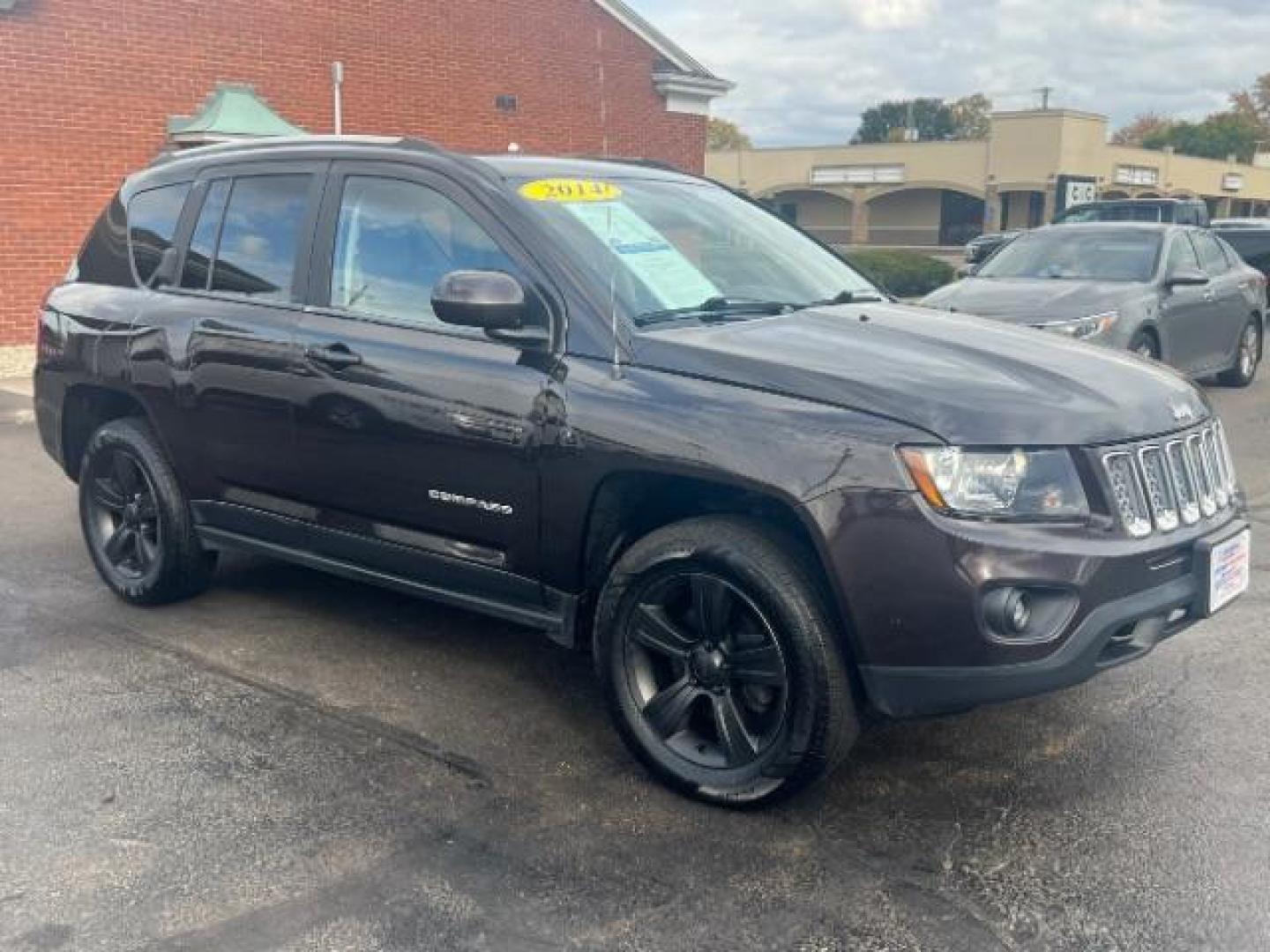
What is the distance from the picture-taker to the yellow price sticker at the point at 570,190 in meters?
4.11

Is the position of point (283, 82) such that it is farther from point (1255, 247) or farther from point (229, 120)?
point (1255, 247)

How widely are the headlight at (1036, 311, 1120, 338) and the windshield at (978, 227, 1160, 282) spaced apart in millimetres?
907

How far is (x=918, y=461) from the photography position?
318cm

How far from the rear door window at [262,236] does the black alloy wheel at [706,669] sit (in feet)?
6.28

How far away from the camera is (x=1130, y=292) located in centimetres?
972

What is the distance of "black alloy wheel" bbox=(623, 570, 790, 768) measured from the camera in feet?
11.4

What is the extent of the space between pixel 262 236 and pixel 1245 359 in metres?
10.4

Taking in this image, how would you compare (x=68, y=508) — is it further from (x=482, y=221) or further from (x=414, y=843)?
(x=414, y=843)

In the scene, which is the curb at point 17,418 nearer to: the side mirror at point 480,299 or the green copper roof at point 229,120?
the green copper roof at point 229,120

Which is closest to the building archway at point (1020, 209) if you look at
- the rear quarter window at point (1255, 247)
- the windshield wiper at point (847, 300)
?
the rear quarter window at point (1255, 247)

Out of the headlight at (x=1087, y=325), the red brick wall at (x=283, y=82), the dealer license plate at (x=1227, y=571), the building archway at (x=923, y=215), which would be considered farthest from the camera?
the building archway at (x=923, y=215)

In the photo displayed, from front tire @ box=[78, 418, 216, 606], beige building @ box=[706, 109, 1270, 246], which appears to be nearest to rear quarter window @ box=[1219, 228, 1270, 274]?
front tire @ box=[78, 418, 216, 606]

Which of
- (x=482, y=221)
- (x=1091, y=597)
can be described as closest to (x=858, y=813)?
(x=1091, y=597)

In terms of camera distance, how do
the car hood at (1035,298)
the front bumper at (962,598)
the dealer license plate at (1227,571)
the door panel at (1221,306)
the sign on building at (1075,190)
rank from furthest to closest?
1. the sign on building at (1075,190)
2. the door panel at (1221,306)
3. the car hood at (1035,298)
4. the dealer license plate at (1227,571)
5. the front bumper at (962,598)
